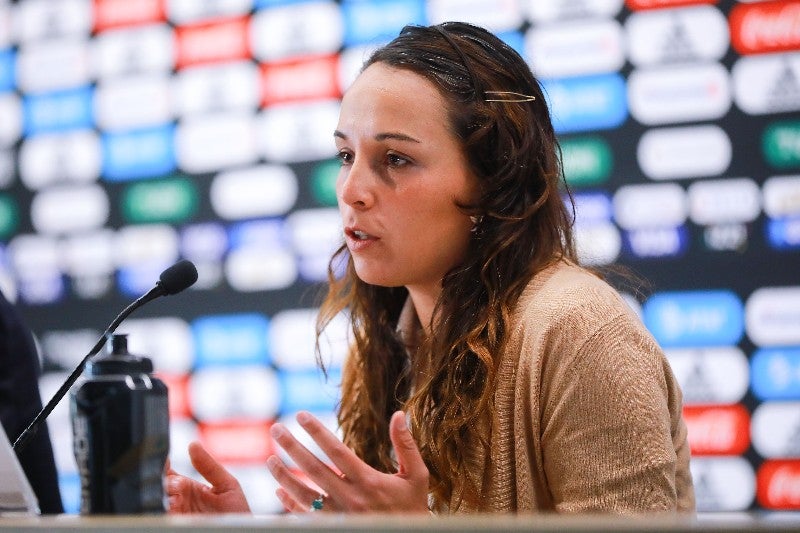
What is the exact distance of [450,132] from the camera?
68.0 inches

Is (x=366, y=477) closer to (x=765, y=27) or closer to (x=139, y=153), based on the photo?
(x=765, y=27)

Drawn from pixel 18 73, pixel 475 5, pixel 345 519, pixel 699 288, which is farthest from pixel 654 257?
pixel 18 73

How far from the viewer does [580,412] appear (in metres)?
1.46

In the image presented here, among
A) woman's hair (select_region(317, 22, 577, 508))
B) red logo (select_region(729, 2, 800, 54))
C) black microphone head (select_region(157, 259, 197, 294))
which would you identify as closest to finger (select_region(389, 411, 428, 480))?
woman's hair (select_region(317, 22, 577, 508))

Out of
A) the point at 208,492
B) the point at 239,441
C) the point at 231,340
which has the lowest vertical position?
the point at 239,441

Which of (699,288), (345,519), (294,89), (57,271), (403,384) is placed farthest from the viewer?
(57,271)

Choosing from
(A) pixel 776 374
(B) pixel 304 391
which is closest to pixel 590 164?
(A) pixel 776 374

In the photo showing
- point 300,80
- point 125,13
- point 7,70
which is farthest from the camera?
point 7,70

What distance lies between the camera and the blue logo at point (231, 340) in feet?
11.2

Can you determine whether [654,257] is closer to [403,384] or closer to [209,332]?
[403,384]

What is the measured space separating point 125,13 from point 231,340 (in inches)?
54.9

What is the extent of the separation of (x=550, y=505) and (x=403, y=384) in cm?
51

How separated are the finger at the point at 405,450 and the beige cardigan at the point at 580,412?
0.26 meters

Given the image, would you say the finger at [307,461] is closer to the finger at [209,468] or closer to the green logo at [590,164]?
the finger at [209,468]
